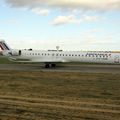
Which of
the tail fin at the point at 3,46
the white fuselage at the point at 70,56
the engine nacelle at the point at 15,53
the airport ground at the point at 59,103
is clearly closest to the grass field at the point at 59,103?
the airport ground at the point at 59,103

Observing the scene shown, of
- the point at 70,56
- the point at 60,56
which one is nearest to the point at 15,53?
the point at 60,56

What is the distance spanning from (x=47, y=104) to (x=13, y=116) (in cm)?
269

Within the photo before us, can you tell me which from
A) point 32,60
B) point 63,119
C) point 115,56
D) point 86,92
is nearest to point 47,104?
point 63,119

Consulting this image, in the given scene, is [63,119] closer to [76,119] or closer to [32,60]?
[76,119]

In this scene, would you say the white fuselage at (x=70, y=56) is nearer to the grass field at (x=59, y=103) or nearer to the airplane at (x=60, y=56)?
the airplane at (x=60, y=56)

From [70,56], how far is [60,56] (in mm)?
1514

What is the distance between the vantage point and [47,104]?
1388cm

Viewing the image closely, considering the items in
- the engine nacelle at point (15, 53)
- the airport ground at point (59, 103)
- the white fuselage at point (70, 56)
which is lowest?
the airport ground at point (59, 103)

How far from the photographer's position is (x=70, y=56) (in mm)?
41969

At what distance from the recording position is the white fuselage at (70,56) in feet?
129

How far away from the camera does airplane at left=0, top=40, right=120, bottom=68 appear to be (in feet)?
129

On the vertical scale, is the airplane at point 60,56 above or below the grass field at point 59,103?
above

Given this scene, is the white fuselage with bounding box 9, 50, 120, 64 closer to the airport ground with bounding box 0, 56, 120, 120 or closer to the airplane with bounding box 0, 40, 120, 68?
the airplane with bounding box 0, 40, 120, 68

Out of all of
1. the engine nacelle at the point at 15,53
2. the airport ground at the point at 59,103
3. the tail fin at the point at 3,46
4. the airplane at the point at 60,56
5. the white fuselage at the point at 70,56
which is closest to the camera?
the airport ground at the point at 59,103
